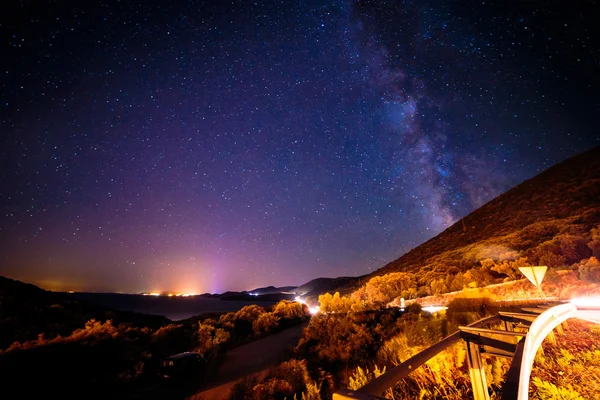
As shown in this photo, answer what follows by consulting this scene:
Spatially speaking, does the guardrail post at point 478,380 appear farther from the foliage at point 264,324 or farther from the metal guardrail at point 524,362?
the foliage at point 264,324

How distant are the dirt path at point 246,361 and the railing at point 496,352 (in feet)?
25.3

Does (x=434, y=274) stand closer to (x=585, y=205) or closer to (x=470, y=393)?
(x=585, y=205)

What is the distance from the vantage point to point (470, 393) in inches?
158

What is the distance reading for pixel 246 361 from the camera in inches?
471

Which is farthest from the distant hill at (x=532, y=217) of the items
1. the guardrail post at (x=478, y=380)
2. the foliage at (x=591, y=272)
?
the guardrail post at (x=478, y=380)

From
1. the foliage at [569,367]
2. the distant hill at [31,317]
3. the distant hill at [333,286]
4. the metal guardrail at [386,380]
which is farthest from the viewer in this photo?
the distant hill at [333,286]

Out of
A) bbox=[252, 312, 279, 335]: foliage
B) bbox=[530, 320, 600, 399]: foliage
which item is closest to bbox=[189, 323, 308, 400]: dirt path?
bbox=[252, 312, 279, 335]: foliage

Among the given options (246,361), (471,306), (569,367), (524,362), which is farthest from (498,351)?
(246,361)

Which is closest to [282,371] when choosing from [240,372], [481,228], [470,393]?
[240,372]

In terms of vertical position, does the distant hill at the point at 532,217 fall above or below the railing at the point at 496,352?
above

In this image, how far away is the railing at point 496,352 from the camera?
165cm

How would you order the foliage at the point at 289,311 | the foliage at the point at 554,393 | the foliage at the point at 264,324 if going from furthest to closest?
the foliage at the point at 289,311 < the foliage at the point at 264,324 < the foliage at the point at 554,393

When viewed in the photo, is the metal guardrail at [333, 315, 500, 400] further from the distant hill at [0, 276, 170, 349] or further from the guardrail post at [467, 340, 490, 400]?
the distant hill at [0, 276, 170, 349]

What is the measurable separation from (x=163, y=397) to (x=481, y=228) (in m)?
47.9
